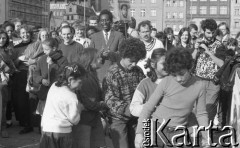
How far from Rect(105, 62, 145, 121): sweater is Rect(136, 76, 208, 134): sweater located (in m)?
0.73

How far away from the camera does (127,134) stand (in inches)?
210

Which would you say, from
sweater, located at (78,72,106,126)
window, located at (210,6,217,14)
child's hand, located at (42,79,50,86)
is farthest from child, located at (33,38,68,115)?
window, located at (210,6,217,14)

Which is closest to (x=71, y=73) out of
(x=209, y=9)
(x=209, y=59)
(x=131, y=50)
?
(x=131, y=50)

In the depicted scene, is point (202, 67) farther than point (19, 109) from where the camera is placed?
No

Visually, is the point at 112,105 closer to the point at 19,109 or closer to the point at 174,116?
the point at 174,116

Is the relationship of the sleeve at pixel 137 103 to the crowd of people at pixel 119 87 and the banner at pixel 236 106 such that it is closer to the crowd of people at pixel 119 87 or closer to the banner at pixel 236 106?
the crowd of people at pixel 119 87

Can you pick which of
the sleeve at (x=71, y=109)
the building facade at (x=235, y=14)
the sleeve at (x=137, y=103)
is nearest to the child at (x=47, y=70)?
the sleeve at (x=71, y=109)

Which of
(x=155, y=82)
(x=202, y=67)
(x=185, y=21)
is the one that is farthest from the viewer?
(x=185, y=21)

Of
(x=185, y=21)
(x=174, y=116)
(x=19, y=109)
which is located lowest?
(x=19, y=109)

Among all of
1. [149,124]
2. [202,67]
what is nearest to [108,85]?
[149,124]

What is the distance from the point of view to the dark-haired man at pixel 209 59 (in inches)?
289

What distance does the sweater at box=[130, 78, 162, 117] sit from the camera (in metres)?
4.86

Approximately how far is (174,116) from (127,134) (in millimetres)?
1018

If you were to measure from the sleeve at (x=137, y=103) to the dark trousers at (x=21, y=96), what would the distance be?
450 cm
